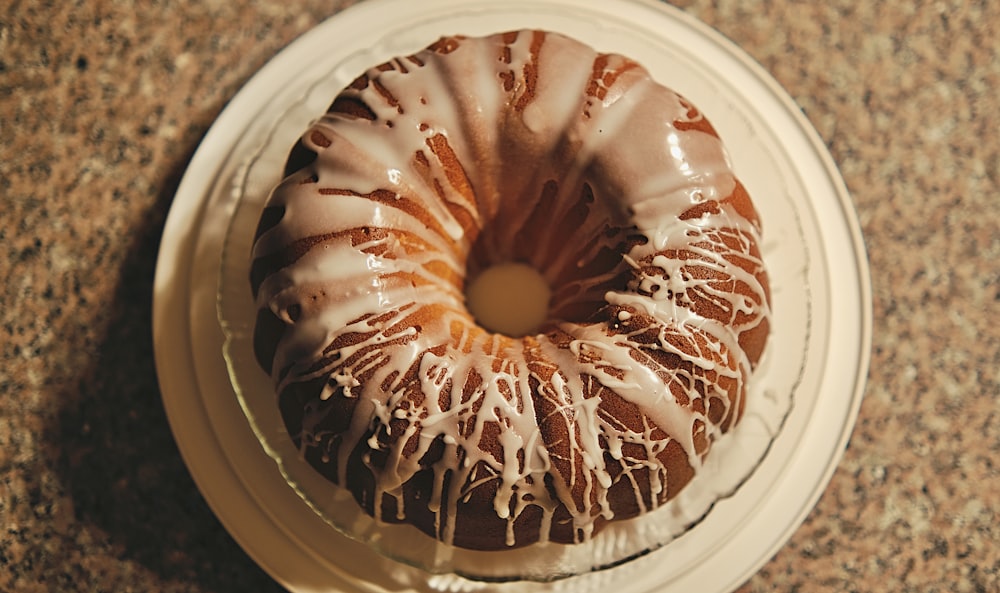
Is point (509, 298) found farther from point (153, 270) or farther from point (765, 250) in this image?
point (153, 270)

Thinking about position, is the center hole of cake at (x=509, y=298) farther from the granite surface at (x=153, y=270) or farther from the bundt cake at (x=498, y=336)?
the granite surface at (x=153, y=270)

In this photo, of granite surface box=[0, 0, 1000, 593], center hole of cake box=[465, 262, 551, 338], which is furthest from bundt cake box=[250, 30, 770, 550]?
granite surface box=[0, 0, 1000, 593]

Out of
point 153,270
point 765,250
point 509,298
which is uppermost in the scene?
point 153,270

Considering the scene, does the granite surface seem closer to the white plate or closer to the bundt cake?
the white plate

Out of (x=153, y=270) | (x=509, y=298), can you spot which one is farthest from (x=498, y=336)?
(x=153, y=270)

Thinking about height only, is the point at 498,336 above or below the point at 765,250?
above

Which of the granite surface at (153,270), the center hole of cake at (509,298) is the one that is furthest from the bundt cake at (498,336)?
the granite surface at (153,270)

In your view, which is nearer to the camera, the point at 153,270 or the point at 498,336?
the point at 498,336

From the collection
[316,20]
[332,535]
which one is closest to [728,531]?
[332,535]
